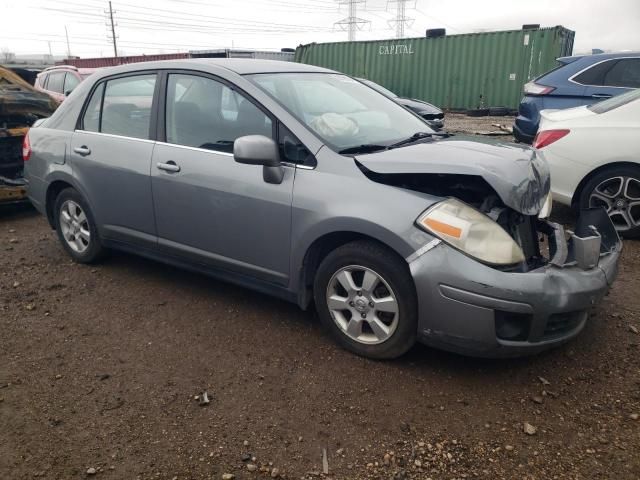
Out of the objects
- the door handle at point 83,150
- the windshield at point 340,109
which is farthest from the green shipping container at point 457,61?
the door handle at point 83,150

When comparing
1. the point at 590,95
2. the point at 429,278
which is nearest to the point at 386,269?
the point at 429,278

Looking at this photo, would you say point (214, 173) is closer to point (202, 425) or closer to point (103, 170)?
point (103, 170)

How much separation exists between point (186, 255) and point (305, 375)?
1.31 meters

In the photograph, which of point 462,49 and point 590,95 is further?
point 462,49

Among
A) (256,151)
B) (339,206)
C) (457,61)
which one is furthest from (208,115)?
(457,61)

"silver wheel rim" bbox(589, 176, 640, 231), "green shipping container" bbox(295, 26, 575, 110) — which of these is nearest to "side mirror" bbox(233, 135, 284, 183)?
"silver wheel rim" bbox(589, 176, 640, 231)

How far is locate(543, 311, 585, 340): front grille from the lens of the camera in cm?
268

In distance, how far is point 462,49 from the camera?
17.5 m

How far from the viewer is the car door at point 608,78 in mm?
7188

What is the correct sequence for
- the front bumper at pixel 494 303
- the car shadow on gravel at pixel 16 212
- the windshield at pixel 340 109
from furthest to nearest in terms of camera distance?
the car shadow on gravel at pixel 16 212, the windshield at pixel 340 109, the front bumper at pixel 494 303

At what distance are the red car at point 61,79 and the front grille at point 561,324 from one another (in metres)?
10.4

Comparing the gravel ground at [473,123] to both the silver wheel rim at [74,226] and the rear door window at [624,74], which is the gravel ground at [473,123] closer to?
the rear door window at [624,74]

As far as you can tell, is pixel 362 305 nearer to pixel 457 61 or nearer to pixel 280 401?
pixel 280 401

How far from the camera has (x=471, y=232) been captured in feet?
8.68
